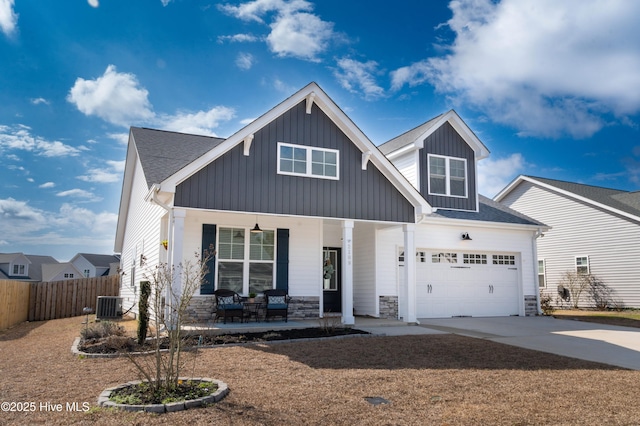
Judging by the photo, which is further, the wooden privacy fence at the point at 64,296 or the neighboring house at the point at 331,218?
the wooden privacy fence at the point at 64,296

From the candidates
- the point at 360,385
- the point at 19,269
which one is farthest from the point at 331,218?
the point at 19,269

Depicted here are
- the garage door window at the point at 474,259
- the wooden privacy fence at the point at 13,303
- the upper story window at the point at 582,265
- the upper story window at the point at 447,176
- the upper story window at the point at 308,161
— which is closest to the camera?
the upper story window at the point at 308,161

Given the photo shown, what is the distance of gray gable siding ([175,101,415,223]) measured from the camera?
11344 millimetres

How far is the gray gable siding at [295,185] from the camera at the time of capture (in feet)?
37.2

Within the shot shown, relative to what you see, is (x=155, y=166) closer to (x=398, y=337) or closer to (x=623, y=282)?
(x=398, y=337)

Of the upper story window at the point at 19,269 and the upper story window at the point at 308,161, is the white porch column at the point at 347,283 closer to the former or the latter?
the upper story window at the point at 308,161

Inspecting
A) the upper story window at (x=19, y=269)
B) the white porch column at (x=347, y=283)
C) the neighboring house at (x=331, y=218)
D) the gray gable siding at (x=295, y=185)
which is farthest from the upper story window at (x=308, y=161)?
the upper story window at (x=19, y=269)

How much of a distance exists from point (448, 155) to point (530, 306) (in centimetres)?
632

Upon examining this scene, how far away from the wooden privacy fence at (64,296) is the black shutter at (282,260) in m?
9.67

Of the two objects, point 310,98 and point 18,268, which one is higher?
point 310,98

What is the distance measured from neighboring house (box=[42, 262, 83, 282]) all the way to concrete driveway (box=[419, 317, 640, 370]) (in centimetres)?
4172

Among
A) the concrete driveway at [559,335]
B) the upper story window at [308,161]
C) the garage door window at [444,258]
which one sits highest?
the upper story window at [308,161]

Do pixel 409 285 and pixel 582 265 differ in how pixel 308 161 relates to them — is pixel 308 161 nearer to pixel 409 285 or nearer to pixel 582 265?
pixel 409 285

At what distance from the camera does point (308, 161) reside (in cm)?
1255
